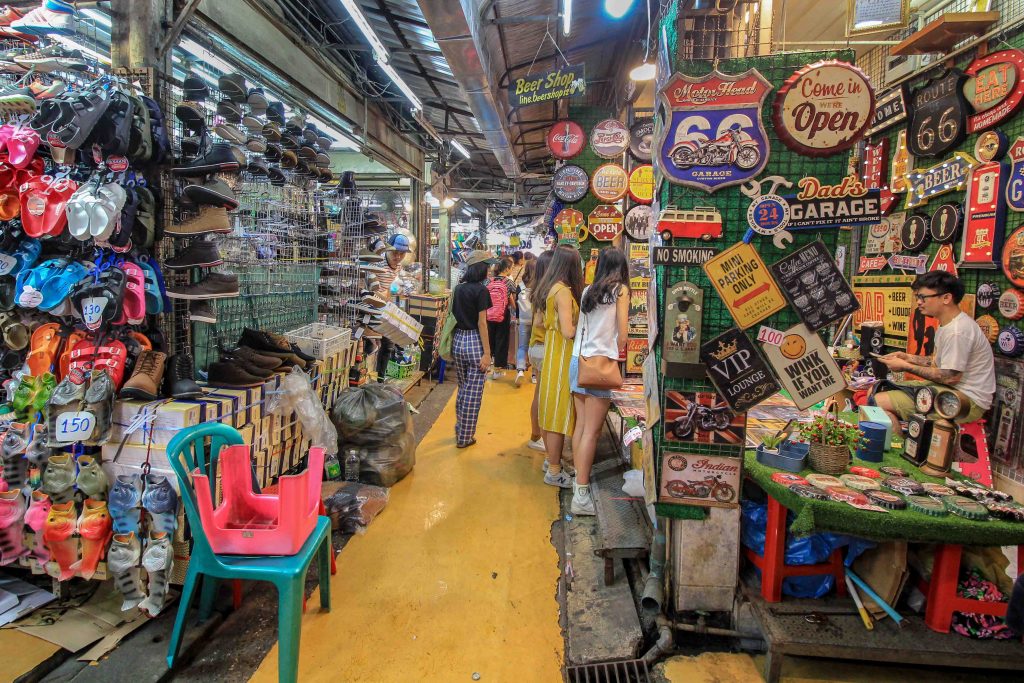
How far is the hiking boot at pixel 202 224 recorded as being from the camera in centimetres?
292

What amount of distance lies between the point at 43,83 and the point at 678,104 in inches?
141

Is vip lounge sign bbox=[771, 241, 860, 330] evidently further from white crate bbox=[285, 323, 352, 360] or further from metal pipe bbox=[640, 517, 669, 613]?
white crate bbox=[285, 323, 352, 360]

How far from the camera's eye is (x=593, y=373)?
3.11 meters

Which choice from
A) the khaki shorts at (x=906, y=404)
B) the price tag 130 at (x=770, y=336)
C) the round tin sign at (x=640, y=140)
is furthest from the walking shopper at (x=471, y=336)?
the khaki shorts at (x=906, y=404)

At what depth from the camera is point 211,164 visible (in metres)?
2.88

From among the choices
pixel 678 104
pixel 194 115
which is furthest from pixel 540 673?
pixel 194 115

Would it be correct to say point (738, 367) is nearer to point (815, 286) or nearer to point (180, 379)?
point (815, 286)

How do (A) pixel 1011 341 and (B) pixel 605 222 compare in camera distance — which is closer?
(A) pixel 1011 341

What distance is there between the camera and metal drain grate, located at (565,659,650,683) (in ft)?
6.98

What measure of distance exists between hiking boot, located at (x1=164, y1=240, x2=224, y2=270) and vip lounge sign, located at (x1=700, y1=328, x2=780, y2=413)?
275 cm

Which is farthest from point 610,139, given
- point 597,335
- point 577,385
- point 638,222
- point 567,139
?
point 577,385

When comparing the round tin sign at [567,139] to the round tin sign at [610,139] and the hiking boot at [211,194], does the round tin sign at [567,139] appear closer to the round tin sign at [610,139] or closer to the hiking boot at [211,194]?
the round tin sign at [610,139]

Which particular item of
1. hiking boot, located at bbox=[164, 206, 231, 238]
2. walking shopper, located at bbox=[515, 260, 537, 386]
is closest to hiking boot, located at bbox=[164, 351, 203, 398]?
hiking boot, located at bbox=[164, 206, 231, 238]

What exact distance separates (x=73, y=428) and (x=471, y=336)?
2814 millimetres
